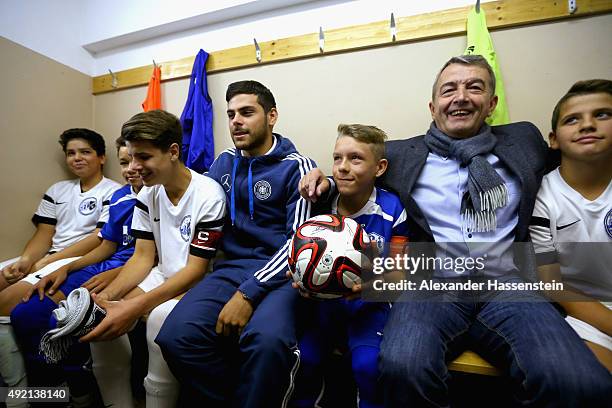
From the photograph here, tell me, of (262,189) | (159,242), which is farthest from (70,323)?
(262,189)

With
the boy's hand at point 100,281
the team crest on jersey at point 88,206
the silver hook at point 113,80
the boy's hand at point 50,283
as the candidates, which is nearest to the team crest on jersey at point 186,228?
the boy's hand at point 100,281

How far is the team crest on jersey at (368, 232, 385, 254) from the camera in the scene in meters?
1.05

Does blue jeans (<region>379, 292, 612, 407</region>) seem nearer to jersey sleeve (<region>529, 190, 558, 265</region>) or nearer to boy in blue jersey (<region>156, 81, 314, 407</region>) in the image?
jersey sleeve (<region>529, 190, 558, 265</region>)

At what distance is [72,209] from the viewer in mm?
1927

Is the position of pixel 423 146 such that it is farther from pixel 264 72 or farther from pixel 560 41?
pixel 264 72

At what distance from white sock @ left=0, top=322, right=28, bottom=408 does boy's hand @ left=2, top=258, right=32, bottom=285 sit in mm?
448

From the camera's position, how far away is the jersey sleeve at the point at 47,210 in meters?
1.95

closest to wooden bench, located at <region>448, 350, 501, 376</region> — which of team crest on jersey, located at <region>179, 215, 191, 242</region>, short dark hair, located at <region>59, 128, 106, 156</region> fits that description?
team crest on jersey, located at <region>179, 215, 191, 242</region>

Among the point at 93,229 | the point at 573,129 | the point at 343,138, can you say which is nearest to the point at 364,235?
the point at 343,138

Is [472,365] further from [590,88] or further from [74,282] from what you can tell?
[74,282]

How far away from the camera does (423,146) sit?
1.28 metres

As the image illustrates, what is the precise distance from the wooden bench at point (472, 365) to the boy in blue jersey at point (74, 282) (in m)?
1.47

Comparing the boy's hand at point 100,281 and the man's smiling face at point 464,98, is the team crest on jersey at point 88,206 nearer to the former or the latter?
the boy's hand at point 100,281

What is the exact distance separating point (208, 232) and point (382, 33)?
156 cm
